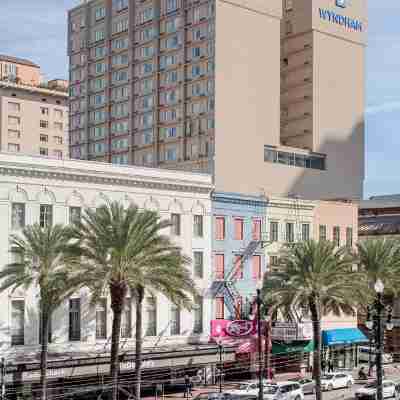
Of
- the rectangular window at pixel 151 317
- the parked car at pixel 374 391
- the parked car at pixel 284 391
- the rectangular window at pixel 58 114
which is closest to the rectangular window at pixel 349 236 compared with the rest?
the parked car at pixel 374 391

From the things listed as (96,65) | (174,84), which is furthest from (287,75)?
(96,65)

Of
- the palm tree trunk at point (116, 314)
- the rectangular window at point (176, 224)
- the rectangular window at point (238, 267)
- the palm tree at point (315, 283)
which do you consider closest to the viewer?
the palm tree trunk at point (116, 314)

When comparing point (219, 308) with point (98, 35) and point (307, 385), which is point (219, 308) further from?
point (98, 35)

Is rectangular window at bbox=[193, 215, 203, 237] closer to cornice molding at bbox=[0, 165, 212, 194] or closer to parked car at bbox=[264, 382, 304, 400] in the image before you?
cornice molding at bbox=[0, 165, 212, 194]

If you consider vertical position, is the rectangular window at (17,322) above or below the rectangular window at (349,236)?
below

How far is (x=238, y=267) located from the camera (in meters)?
66.5

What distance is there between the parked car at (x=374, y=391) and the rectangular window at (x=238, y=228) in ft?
47.4

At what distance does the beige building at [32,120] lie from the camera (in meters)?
140

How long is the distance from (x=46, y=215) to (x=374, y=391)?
77.7 feet

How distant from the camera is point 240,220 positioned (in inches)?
2638

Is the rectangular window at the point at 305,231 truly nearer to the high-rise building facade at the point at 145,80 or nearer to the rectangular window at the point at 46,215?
the rectangular window at the point at 46,215

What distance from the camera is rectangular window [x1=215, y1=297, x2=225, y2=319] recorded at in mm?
64938

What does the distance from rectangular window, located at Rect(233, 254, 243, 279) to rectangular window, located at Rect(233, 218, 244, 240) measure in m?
1.41

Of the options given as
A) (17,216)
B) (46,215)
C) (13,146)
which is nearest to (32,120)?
(13,146)
